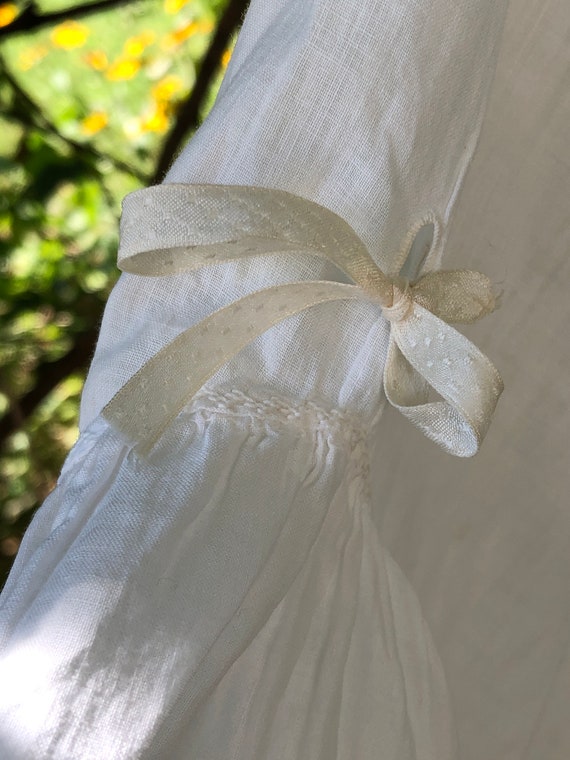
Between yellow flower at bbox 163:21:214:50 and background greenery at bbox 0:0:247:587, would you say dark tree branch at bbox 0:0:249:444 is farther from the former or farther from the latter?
yellow flower at bbox 163:21:214:50

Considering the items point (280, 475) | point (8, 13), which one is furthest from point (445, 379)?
point (8, 13)

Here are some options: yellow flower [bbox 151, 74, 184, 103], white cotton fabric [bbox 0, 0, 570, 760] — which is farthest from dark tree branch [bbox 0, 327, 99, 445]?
white cotton fabric [bbox 0, 0, 570, 760]

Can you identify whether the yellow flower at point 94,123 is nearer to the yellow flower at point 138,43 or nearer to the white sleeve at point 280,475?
the yellow flower at point 138,43

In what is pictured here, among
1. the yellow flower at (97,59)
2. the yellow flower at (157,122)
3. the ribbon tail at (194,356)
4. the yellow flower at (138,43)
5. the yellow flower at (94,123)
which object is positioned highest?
the ribbon tail at (194,356)

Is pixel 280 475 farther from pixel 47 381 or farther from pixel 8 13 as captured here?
pixel 8 13

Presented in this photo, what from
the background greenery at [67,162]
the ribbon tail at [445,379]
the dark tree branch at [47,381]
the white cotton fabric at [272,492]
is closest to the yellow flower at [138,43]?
the background greenery at [67,162]

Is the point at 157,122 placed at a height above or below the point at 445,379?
below
